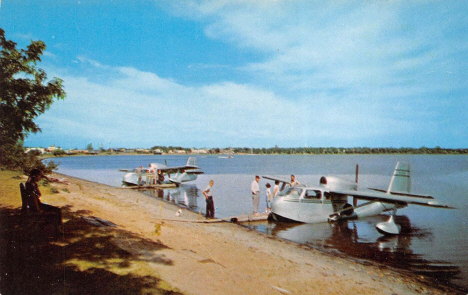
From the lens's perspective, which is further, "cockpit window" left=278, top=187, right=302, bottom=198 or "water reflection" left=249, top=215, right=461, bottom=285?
"cockpit window" left=278, top=187, right=302, bottom=198

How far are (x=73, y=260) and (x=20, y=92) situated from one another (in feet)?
16.5

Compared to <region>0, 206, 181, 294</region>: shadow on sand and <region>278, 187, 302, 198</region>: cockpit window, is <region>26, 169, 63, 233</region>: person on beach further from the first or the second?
<region>278, 187, 302, 198</region>: cockpit window

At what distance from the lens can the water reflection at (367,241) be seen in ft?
29.9

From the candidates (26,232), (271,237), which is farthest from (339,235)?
(26,232)

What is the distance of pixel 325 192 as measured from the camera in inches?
574

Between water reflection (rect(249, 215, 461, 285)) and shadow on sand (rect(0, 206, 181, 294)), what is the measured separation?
713 cm

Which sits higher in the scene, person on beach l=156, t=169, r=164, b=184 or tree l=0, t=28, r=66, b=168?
tree l=0, t=28, r=66, b=168

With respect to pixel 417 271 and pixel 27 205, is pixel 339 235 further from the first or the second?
pixel 27 205

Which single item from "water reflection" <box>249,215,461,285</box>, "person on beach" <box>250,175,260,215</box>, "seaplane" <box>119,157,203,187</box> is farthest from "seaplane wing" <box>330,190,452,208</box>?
"seaplane" <box>119,157,203,187</box>

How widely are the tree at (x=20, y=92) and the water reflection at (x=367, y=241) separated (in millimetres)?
10239

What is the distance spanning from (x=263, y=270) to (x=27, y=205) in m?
6.28

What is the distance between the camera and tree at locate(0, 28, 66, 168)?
6.93 m

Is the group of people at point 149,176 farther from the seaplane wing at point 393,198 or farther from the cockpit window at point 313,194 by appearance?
the seaplane wing at point 393,198

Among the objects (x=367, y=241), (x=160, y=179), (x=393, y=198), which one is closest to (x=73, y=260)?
(x=367, y=241)
